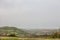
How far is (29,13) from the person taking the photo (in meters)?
2.05

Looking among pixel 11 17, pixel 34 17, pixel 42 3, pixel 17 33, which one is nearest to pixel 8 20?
pixel 11 17

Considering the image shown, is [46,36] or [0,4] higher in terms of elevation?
[0,4]

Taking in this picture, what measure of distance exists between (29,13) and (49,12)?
30 cm

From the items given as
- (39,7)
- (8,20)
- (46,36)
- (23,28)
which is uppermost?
(39,7)

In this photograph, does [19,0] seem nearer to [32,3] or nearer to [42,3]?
[32,3]

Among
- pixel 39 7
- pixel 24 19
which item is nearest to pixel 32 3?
pixel 39 7

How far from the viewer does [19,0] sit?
208cm

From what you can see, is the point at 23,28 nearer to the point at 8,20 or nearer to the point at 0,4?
the point at 8,20

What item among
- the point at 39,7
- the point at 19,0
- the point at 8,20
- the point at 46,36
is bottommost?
the point at 46,36

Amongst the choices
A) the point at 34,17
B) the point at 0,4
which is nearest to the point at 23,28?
the point at 34,17

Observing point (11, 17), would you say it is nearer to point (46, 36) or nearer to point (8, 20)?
point (8, 20)

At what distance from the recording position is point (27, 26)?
6.65 ft

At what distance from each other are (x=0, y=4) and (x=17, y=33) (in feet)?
1.70

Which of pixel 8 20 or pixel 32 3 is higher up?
pixel 32 3
